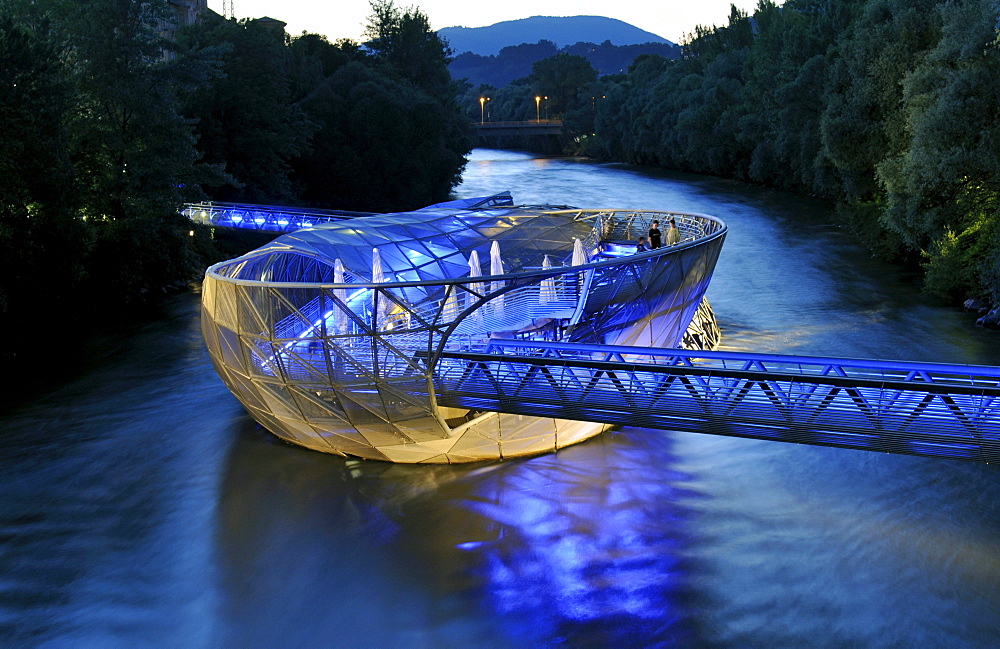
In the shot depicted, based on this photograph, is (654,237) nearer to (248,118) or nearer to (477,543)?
(477,543)

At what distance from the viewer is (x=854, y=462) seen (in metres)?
15.3

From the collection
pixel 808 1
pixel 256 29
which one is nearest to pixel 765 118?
pixel 808 1

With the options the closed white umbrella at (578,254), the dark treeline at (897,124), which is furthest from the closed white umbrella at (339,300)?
the dark treeline at (897,124)

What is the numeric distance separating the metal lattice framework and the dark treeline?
530 inches

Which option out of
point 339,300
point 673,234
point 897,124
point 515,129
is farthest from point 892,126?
point 515,129

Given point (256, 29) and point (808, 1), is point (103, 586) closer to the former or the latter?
point (256, 29)

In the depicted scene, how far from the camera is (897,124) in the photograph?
3066 centimetres

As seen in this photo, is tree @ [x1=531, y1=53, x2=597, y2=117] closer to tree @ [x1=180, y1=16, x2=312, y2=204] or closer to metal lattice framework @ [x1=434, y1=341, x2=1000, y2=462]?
tree @ [x1=180, y1=16, x2=312, y2=204]

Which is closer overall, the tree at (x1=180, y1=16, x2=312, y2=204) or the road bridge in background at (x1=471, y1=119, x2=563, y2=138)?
the tree at (x1=180, y1=16, x2=312, y2=204)

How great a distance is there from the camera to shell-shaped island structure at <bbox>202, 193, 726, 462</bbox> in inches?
525

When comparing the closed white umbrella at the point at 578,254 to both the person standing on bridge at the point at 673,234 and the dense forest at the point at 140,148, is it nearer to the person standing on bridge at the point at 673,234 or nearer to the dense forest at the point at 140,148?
the person standing on bridge at the point at 673,234

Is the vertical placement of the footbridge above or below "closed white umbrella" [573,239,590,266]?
below

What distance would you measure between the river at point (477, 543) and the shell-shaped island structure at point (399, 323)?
27.8 inches

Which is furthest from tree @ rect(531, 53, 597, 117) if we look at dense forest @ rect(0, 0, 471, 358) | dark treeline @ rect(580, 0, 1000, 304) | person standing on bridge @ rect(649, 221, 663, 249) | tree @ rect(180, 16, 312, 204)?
person standing on bridge @ rect(649, 221, 663, 249)
